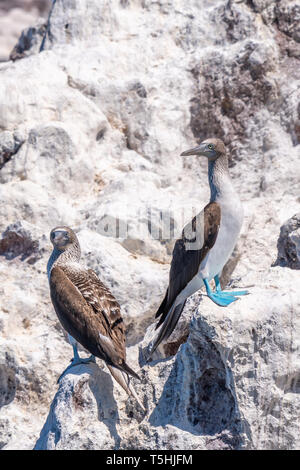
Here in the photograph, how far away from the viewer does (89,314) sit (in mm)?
4840

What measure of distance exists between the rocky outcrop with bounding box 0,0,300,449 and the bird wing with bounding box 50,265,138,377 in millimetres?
239

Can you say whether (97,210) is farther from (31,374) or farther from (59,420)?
(59,420)

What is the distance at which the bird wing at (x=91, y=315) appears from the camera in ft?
15.4

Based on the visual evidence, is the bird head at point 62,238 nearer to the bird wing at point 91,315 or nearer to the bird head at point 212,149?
the bird wing at point 91,315

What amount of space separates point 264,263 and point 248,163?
4.75 feet

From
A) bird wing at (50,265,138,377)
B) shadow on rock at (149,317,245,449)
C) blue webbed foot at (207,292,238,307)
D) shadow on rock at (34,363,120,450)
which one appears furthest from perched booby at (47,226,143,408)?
blue webbed foot at (207,292,238,307)

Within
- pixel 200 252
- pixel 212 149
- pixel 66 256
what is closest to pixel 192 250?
pixel 200 252

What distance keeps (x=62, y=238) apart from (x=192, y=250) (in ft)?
3.44

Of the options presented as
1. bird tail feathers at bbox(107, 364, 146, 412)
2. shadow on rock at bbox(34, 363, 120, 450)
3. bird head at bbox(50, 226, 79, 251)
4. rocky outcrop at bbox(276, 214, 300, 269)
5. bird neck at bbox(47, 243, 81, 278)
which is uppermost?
rocky outcrop at bbox(276, 214, 300, 269)

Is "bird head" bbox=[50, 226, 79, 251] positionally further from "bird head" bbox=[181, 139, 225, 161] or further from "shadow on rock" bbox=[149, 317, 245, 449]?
"shadow on rock" bbox=[149, 317, 245, 449]

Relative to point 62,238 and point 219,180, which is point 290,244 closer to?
point 219,180

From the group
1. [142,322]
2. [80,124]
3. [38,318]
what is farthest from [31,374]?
[80,124]

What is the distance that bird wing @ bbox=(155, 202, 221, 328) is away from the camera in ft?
16.5

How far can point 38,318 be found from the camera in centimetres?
606
